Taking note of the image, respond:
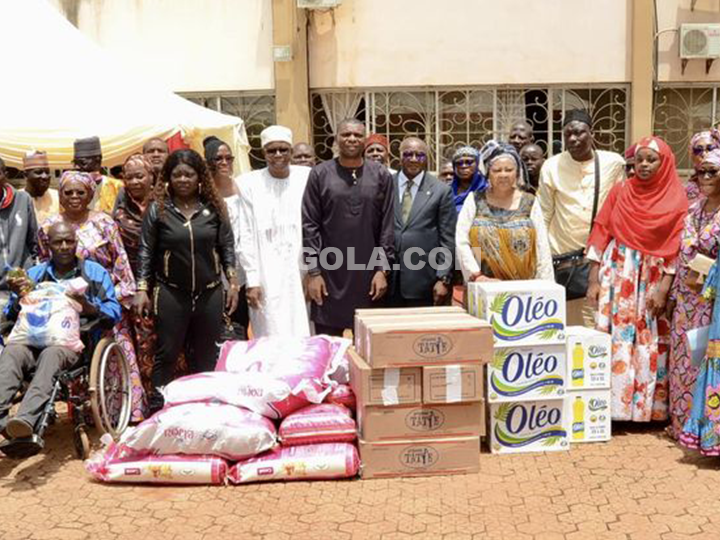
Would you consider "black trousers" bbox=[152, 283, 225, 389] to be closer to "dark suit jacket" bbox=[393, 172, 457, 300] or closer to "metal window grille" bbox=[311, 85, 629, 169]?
"dark suit jacket" bbox=[393, 172, 457, 300]

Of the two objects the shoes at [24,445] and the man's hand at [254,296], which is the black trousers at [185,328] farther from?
the shoes at [24,445]

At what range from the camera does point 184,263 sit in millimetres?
5082

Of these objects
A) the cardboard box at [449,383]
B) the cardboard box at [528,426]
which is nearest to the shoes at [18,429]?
the cardboard box at [449,383]

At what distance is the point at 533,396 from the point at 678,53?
7.30 metres

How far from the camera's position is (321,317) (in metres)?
5.55

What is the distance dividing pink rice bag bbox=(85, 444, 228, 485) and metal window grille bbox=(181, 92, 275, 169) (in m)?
7.09

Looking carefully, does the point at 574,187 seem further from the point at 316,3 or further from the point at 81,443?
the point at 316,3

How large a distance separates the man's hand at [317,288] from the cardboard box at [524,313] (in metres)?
1.19

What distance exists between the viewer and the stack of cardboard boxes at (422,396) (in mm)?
4359

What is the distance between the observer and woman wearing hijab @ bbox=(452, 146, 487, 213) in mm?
5875

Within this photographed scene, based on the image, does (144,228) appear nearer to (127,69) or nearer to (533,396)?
(533,396)

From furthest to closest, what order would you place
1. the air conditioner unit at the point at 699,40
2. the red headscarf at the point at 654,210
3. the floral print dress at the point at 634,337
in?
the air conditioner unit at the point at 699,40 < the floral print dress at the point at 634,337 < the red headscarf at the point at 654,210

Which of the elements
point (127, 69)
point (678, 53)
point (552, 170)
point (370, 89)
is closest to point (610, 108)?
point (678, 53)

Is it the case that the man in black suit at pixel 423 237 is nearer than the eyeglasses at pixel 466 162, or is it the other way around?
the man in black suit at pixel 423 237
